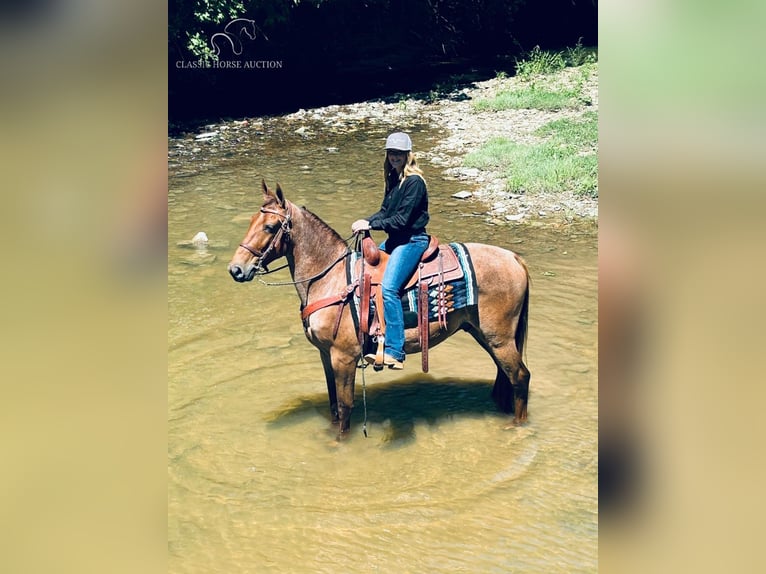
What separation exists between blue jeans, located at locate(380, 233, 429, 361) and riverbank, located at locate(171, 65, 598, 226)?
590 cm

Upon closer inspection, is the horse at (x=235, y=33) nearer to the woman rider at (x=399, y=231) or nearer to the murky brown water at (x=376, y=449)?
the murky brown water at (x=376, y=449)

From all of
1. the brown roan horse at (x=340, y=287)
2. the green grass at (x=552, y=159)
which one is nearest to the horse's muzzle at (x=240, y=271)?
the brown roan horse at (x=340, y=287)

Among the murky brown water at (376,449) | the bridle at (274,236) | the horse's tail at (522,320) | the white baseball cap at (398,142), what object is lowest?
the murky brown water at (376,449)

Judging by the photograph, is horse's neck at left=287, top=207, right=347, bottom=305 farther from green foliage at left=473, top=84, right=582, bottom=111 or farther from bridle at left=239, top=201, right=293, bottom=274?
green foliage at left=473, top=84, right=582, bottom=111

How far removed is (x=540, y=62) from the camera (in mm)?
21094

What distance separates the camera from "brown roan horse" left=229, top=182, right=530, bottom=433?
6.54 m

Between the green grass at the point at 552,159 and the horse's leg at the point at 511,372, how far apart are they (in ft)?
21.1

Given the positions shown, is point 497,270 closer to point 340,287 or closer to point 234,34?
point 340,287

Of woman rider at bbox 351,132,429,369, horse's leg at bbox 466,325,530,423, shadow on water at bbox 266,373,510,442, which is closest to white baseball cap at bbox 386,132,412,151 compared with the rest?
woman rider at bbox 351,132,429,369

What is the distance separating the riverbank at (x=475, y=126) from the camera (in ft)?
41.4

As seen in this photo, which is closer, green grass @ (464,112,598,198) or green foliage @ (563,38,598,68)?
green grass @ (464,112,598,198)
